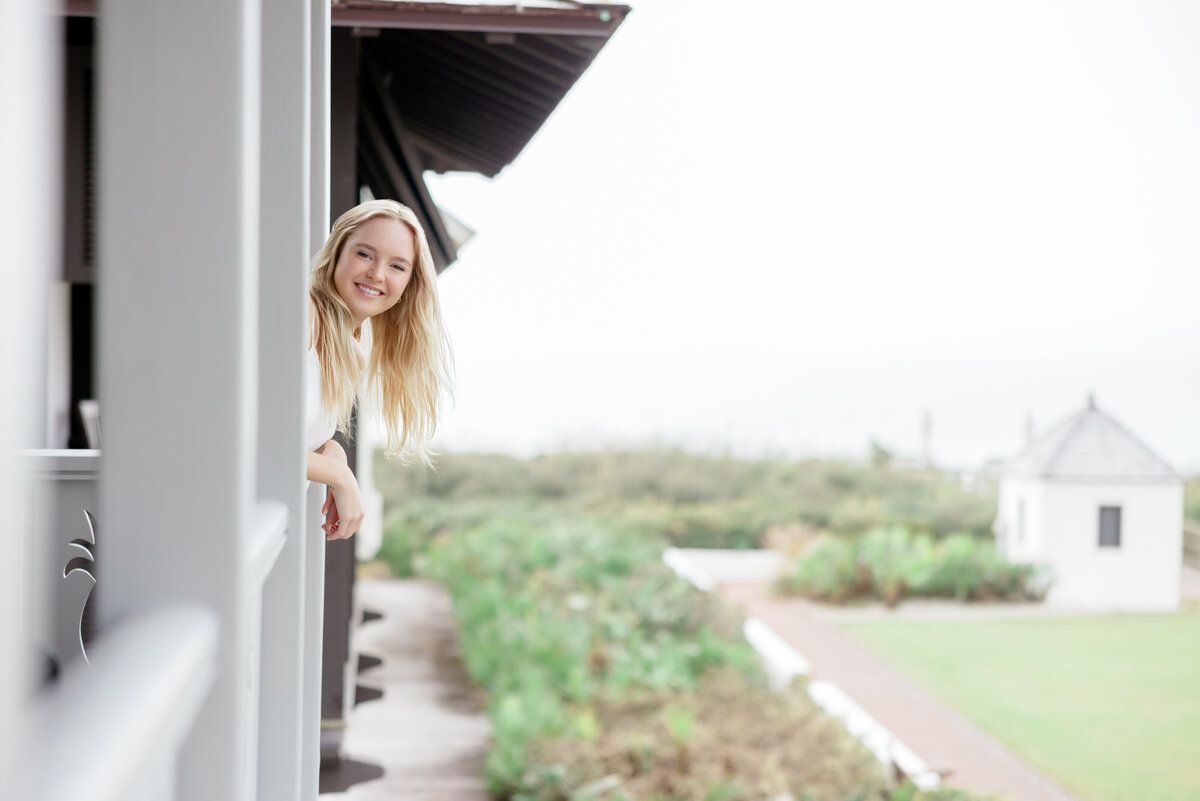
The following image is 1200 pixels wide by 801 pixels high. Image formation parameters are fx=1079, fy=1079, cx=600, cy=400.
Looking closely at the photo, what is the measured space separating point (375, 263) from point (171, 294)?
93 cm

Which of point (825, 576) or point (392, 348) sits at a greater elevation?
point (392, 348)

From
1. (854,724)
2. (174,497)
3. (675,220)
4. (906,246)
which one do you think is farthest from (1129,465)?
(906,246)

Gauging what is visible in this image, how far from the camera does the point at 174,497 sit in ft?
2.34

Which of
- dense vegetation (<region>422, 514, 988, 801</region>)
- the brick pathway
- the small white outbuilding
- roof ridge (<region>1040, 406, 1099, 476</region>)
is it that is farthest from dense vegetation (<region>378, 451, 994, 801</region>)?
roof ridge (<region>1040, 406, 1099, 476</region>)

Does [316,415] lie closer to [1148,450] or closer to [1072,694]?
[1072,694]

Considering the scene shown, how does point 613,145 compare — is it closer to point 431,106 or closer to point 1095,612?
point 1095,612

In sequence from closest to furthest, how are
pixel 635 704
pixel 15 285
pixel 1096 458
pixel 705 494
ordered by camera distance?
pixel 15 285 < pixel 635 704 < pixel 1096 458 < pixel 705 494

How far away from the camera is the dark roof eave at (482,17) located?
8.84 ft

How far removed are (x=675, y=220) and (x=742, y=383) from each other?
401 inches

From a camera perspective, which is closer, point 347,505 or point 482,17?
point 347,505

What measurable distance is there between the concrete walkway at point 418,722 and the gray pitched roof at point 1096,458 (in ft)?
42.3

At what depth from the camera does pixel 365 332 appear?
68.4 inches

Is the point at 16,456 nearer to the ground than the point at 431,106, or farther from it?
nearer to the ground

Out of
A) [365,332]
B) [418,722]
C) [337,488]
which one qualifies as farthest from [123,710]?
[418,722]
